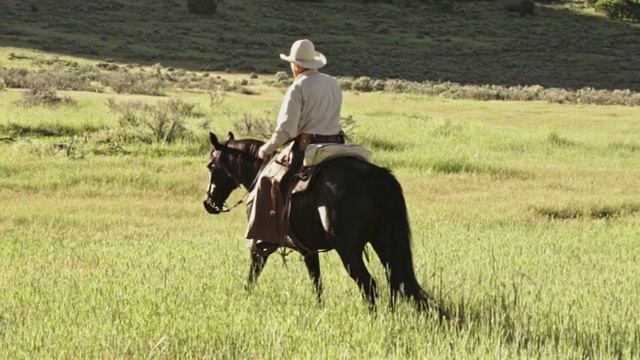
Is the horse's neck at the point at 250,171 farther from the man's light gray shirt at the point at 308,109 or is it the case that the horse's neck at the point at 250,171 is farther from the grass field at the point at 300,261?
the grass field at the point at 300,261

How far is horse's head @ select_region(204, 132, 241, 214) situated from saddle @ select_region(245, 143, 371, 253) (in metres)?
0.59

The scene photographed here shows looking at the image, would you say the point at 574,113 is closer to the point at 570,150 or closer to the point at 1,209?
the point at 570,150

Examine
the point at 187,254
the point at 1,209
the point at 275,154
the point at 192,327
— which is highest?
the point at 275,154

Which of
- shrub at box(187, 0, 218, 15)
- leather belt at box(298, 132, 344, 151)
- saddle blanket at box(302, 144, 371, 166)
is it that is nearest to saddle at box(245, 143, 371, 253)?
saddle blanket at box(302, 144, 371, 166)

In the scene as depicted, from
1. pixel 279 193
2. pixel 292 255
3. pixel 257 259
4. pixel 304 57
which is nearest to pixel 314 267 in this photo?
pixel 257 259

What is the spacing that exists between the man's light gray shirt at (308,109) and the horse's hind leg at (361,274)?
125cm

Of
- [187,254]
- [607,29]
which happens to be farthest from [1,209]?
[607,29]

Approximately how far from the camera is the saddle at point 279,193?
23.7 feet

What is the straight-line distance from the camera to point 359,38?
79062 mm

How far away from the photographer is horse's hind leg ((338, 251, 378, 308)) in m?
6.77

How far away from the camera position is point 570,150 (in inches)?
931

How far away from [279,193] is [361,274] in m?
1.11

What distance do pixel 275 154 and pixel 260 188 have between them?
432mm

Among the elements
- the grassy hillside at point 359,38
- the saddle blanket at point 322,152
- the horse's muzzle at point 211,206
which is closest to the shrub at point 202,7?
the grassy hillside at point 359,38
